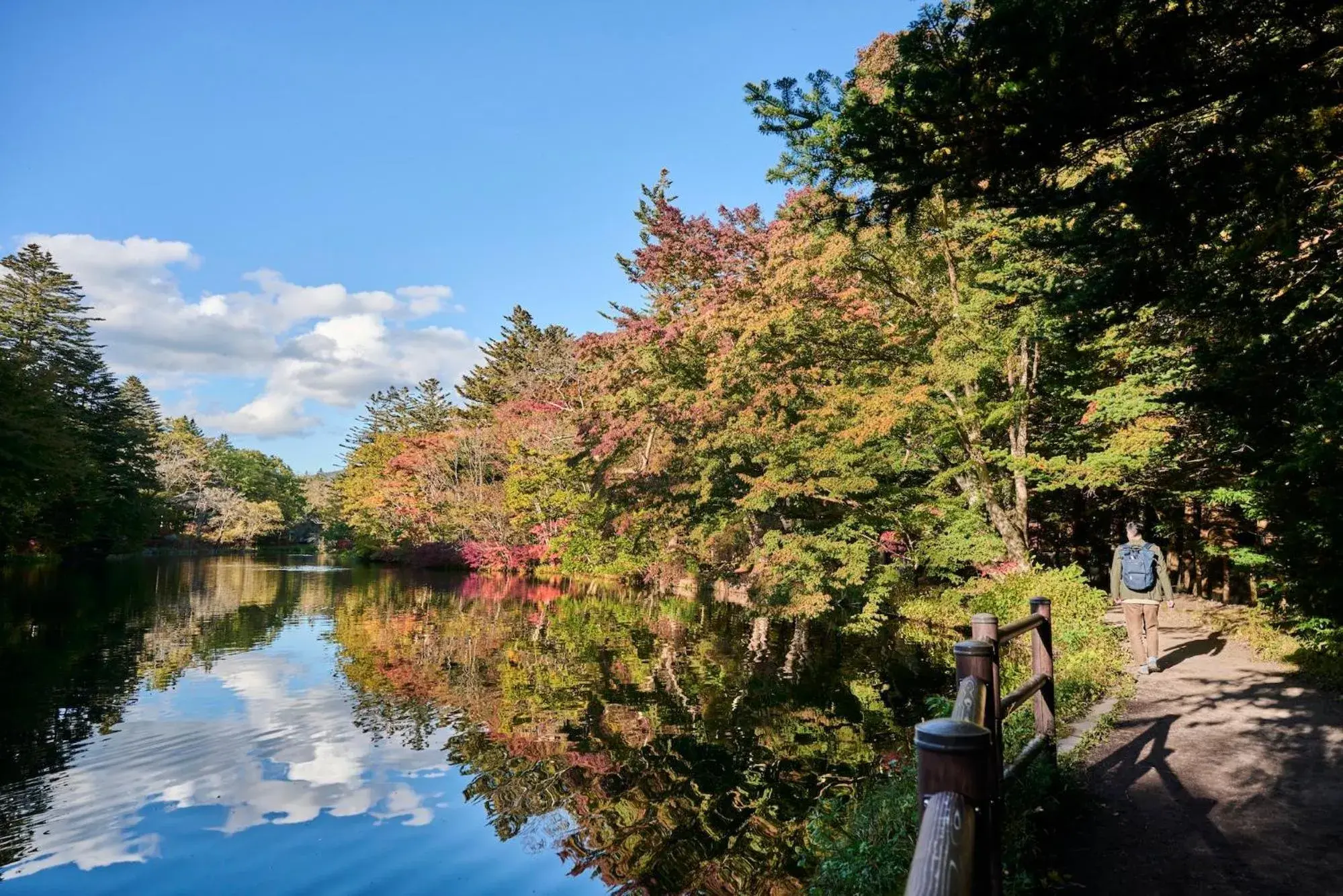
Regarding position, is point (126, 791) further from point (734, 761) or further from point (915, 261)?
point (915, 261)

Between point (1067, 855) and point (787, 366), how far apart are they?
1105 centimetres

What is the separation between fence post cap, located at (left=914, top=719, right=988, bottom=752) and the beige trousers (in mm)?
8154

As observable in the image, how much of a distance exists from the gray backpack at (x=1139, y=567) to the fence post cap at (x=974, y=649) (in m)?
6.22

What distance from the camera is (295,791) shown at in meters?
7.66

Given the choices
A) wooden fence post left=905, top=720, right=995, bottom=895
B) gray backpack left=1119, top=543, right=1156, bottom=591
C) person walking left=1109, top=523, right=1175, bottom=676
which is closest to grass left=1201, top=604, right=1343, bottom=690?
person walking left=1109, top=523, right=1175, bottom=676

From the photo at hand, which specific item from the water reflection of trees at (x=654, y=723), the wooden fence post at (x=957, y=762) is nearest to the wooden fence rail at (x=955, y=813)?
the wooden fence post at (x=957, y=762)

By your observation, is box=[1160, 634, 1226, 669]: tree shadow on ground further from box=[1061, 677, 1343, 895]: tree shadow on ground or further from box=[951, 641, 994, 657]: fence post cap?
box=[951, 641, 994, 657]: fence post cap

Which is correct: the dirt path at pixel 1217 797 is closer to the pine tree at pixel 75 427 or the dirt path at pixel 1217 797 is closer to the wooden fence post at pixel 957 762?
the wooden fence post at pixel 957 762

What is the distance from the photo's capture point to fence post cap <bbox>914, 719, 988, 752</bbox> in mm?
1552

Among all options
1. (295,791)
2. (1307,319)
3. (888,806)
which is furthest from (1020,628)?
(295,791)

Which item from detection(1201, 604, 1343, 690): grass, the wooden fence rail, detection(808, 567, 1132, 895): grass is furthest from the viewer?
detection(1201, 604, 1343, 690): grass

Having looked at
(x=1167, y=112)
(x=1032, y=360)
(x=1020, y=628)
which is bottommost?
(x=1020, y=628)

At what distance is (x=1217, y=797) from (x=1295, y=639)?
667 cm

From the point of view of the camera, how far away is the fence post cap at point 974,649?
3352 millimetres
